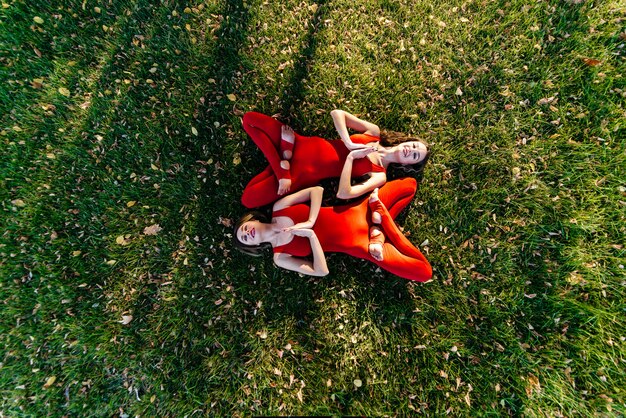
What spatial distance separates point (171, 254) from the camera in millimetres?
3623

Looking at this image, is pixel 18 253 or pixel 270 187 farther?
pixel 18 253

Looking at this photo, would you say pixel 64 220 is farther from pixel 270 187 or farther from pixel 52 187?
pixel 270 187

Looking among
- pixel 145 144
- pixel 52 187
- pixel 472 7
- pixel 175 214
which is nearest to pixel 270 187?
pixel 175 214

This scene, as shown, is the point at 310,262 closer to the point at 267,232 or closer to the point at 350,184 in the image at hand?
the point at 267,232

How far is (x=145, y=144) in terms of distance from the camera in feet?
12.2

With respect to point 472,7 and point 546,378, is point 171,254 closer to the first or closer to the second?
point 546,378

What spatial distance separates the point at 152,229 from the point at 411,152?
10.4ft

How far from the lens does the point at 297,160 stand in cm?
315

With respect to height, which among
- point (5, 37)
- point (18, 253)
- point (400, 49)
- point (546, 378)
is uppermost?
point (400, 49)

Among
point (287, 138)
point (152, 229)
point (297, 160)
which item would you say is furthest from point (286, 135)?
point (152, 229)

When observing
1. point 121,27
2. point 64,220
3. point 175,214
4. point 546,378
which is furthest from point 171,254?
point 546,378

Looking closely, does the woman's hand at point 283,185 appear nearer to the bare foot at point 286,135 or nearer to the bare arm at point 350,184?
the bare foot at point 286,135

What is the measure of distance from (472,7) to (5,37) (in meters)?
5.95

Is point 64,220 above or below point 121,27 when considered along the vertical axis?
below
